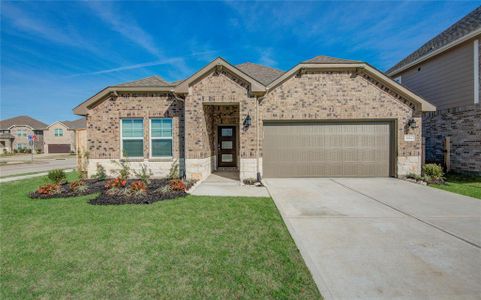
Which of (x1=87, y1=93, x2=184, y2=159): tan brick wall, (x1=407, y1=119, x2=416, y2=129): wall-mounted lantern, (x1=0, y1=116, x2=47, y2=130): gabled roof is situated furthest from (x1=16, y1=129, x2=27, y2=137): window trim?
(x1=407, y1=119, x2=416, y2=129): wall-mounted lantern

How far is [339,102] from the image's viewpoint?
9.65 meters

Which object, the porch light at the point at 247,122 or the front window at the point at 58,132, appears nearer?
the porch light at the point at 247,122

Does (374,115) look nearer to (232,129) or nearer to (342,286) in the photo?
(232,129)

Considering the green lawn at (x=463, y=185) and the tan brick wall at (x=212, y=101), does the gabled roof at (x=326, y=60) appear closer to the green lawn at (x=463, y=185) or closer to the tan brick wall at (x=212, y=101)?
the tan brick wall at (x=212, y=101)

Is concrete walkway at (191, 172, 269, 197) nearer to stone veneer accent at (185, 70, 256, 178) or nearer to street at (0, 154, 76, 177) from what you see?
stone veneer accent at (185, 70, 256, 178)

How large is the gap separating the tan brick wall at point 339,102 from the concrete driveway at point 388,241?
378 cm

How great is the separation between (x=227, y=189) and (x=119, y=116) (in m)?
6.08

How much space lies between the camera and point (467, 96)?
10.0 metres

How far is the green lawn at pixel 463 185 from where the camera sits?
23.9 feet

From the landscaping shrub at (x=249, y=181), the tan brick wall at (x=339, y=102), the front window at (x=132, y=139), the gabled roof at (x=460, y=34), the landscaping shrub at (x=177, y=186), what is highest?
the gabled roof at (x=460, y=34)

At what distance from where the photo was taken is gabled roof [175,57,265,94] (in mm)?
8547

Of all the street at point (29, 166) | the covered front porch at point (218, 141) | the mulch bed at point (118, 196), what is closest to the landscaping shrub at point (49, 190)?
the mulch bed at point (118, 196)

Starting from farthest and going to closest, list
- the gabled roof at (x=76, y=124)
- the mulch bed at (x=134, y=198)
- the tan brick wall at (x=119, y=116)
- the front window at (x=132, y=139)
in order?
the gabled roof at (x=76, y=124) → the front window at (x=132, y=139) → the tan brick wall at (x=119, y=116) → the mulch bed at (x=134, y=198)

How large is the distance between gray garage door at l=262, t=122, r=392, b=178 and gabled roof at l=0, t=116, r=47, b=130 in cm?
5732
